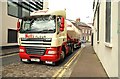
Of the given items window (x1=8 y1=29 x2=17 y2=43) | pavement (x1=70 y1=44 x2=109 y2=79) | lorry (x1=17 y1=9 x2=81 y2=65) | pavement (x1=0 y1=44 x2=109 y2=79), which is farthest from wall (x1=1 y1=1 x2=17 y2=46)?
pavement (x1=70 y1=44 x2=109 y2=79)

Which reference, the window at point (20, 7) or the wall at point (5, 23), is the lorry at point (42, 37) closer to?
the wall at point (5, 23)

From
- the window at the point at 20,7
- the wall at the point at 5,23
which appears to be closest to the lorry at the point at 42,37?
the wall at the point at 5,23

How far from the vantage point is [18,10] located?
87.1ft

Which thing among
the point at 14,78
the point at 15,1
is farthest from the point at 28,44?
the point at 15,1

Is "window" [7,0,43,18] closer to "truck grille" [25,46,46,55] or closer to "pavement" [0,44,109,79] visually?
"truck grille" [25,46,46,55]

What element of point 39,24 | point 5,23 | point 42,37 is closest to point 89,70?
point 42,37

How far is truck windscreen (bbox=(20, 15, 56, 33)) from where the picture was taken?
34.8 ft

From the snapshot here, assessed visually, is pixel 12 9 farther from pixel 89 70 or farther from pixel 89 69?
pixel 89 70

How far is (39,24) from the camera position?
36.0 feet

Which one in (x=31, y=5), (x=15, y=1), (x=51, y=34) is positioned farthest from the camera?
(x=31, y=5)

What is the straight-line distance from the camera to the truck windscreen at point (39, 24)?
417 inches

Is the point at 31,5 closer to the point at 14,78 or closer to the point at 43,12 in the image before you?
the point at 43,12

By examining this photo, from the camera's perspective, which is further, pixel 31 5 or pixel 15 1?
pixel 31 5

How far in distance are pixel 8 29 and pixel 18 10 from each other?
4503mm
